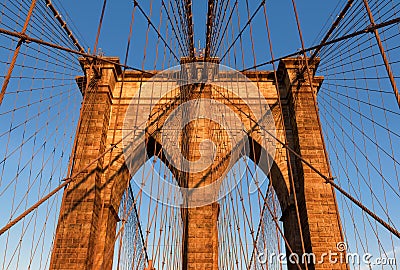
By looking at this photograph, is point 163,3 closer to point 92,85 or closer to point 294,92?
point 92,85

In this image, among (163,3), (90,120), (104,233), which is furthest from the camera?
(163,3)

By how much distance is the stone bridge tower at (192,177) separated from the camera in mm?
8391

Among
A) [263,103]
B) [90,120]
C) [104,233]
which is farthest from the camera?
[263,103]

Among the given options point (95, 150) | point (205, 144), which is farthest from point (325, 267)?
point (95, 150)

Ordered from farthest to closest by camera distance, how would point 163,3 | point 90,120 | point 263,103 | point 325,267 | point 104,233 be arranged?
point 163,3 < point 263,103 < point 90,120 < point 104,233 < point 325,267

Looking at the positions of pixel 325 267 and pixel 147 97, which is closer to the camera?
pixel 325 267

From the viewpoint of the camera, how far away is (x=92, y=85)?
10.4 meters

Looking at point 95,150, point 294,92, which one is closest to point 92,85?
point 95,150

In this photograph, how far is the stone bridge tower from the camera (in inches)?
330

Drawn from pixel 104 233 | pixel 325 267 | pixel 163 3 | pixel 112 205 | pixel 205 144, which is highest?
pixel 163 3

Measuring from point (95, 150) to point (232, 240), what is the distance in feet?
14.3

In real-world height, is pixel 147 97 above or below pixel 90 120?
above

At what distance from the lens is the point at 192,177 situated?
959 cm

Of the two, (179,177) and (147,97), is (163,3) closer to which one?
(147,97)
